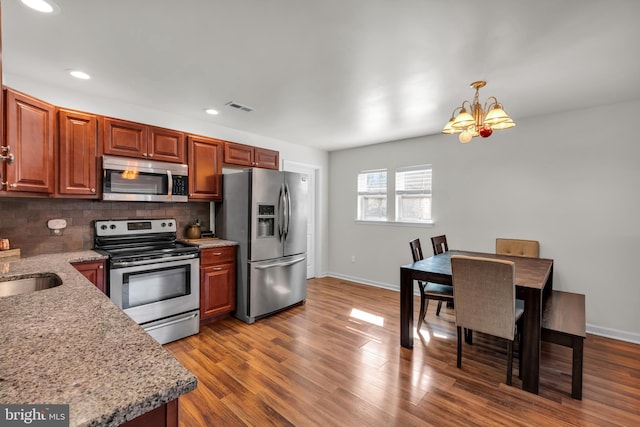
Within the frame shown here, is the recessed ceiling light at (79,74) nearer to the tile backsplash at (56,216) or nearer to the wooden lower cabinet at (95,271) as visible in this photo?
the tile backsplash at (56,216)

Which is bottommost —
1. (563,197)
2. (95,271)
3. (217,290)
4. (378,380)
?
(378,380)

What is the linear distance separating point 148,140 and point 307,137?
2251 mm

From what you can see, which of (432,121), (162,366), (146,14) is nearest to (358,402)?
(162,366)

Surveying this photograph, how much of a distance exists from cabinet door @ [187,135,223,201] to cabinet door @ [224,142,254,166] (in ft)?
0.32

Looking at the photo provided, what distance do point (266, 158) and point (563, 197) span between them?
12.2 ft

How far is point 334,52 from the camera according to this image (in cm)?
211

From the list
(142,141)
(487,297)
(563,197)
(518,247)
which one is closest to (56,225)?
(142,141)

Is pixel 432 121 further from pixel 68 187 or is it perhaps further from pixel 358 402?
pixel 68 187

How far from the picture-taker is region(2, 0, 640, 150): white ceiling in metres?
1.68

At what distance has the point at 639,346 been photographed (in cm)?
292

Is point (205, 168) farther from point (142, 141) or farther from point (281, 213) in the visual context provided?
point (281, 213)

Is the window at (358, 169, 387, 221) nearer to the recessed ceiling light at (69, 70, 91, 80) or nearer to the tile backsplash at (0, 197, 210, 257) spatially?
the tile backsplash at (0, 197, 210, 257)

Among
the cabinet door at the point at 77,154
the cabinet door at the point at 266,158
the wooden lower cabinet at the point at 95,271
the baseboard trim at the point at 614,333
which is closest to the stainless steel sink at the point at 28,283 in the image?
the wooden lower cabinet at the point at 95,271

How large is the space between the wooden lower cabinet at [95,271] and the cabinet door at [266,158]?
2.18m
